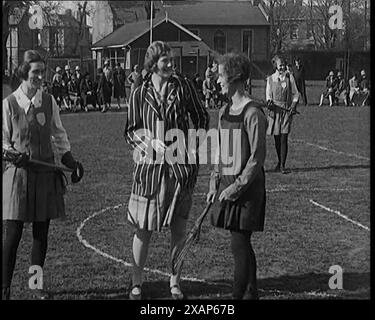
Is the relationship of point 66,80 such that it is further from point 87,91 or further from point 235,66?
point 235,66

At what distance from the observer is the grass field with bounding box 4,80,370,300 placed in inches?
230

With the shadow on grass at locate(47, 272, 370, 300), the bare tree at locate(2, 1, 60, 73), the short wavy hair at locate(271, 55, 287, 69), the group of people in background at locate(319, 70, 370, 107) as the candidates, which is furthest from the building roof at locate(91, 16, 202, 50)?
the group of people in background at locate(319, 70, 370, 107)

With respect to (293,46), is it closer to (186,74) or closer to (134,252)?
(186,74)

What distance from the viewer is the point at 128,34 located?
6262mm

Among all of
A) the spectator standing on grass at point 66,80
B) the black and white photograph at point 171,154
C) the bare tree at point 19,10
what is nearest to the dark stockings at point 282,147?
the black and white photograph at point 171,154

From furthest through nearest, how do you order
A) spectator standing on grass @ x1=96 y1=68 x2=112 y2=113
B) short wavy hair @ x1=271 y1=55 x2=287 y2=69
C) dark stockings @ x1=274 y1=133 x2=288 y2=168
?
dark stockings @ x1=274 y1=133 x2=288 y2=168 < short wavy hair @ x1=271 y1=55 x2=287 y2=69 < spectator standing on grass @ x1=96 y1=68 x2=112 y2=113

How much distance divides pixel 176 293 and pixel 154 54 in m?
1.72

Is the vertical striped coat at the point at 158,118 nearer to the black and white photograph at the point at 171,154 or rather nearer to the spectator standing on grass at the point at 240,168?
the black and white photograph at the point at 171,154

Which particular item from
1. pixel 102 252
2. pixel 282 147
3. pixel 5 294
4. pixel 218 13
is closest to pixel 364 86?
pixel 282 147

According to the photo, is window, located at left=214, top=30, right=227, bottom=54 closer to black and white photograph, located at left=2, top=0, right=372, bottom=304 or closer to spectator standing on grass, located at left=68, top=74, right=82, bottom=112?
black and white photograph, located at left=2, top=0, right=372, bottom=304

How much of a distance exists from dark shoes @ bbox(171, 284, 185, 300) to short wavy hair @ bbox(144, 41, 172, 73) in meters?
1.57

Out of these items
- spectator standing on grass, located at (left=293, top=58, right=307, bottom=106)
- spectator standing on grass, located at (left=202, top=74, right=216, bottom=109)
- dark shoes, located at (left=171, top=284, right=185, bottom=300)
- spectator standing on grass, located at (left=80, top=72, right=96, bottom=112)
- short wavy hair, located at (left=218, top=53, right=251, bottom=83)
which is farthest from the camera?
spectator standing on grass, located at (left=293, top=58, right=307, bottom=106)

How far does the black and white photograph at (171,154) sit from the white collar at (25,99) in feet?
0.05
